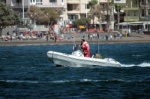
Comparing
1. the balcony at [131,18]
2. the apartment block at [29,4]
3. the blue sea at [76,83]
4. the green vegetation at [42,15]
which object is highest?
the apartment block at [29,4]

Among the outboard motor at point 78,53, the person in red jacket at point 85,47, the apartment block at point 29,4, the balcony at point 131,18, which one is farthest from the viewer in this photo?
the balcony at point 131,18

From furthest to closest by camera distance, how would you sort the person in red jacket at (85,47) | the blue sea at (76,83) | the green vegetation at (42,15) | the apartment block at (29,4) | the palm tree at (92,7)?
the palm tree at (92,7)
the apartment block at (29,4)
the green vegetation at (42,15)
the person in red jacket at (85,47)
the blue sea at (76,83)

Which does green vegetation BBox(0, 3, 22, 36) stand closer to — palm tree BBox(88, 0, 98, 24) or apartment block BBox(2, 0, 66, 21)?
apartment block BBox(2, 0, 66, 21)

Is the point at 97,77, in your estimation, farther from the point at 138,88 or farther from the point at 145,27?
the point at 145,27

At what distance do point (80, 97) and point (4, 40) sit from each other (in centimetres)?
8813

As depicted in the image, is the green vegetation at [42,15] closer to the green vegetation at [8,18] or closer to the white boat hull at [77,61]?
the green vegetation at [8,18]

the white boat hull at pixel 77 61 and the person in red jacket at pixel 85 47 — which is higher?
the person in red jacket at pixel 85 47

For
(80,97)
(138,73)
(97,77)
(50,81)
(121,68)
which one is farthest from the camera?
(121,68)

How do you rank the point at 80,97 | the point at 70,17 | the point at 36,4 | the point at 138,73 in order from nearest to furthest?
the point at 80,97, the point at 138,73, the point at 36,4, the point at 70,17

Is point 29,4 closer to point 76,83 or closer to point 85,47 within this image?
point 85,47

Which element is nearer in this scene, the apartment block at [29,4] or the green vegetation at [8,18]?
the green vegetation at [8,18]

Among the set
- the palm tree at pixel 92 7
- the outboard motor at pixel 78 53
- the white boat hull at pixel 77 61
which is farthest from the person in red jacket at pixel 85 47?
the palm tree at pixel 92 7

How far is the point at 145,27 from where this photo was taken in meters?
163

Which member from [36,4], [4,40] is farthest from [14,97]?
[36,4]
